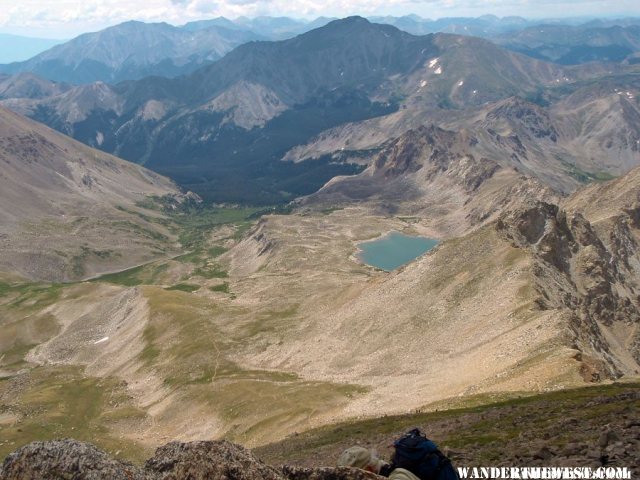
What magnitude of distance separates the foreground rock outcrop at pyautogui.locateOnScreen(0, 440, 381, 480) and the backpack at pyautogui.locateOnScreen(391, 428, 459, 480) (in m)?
1.62

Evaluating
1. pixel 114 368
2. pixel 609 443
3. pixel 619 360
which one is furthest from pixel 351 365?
pixel 609 443

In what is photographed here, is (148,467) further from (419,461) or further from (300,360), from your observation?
(300,360)

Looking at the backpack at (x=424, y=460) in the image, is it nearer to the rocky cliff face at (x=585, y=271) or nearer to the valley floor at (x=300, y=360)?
the valley floor at (x=300, y=360)

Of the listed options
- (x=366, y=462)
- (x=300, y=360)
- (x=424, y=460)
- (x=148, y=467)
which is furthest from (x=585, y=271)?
(x=148, y=467)

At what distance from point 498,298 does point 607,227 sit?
66717 mm

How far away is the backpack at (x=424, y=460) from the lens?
2300 centimetres

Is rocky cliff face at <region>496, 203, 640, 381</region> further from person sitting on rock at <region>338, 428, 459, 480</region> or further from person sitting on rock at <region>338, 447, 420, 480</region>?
person sitting on rock at <region>338, 428, 459, 480</region>

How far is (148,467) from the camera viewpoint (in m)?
25.3

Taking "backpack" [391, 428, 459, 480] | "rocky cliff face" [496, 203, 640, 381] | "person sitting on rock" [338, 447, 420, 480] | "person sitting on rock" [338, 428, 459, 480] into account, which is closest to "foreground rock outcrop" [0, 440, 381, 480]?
"person sitting on rock" [338, 447, 420, 480]

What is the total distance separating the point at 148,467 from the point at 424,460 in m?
12.0

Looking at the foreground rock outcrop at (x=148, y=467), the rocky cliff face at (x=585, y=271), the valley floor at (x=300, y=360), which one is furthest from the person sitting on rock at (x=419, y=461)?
the rocky cliff face at (x=585, y=271)

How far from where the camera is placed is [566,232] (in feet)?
439

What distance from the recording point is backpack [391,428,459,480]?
75.5 feet

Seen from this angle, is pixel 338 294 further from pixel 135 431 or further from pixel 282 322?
pixel 135 431
